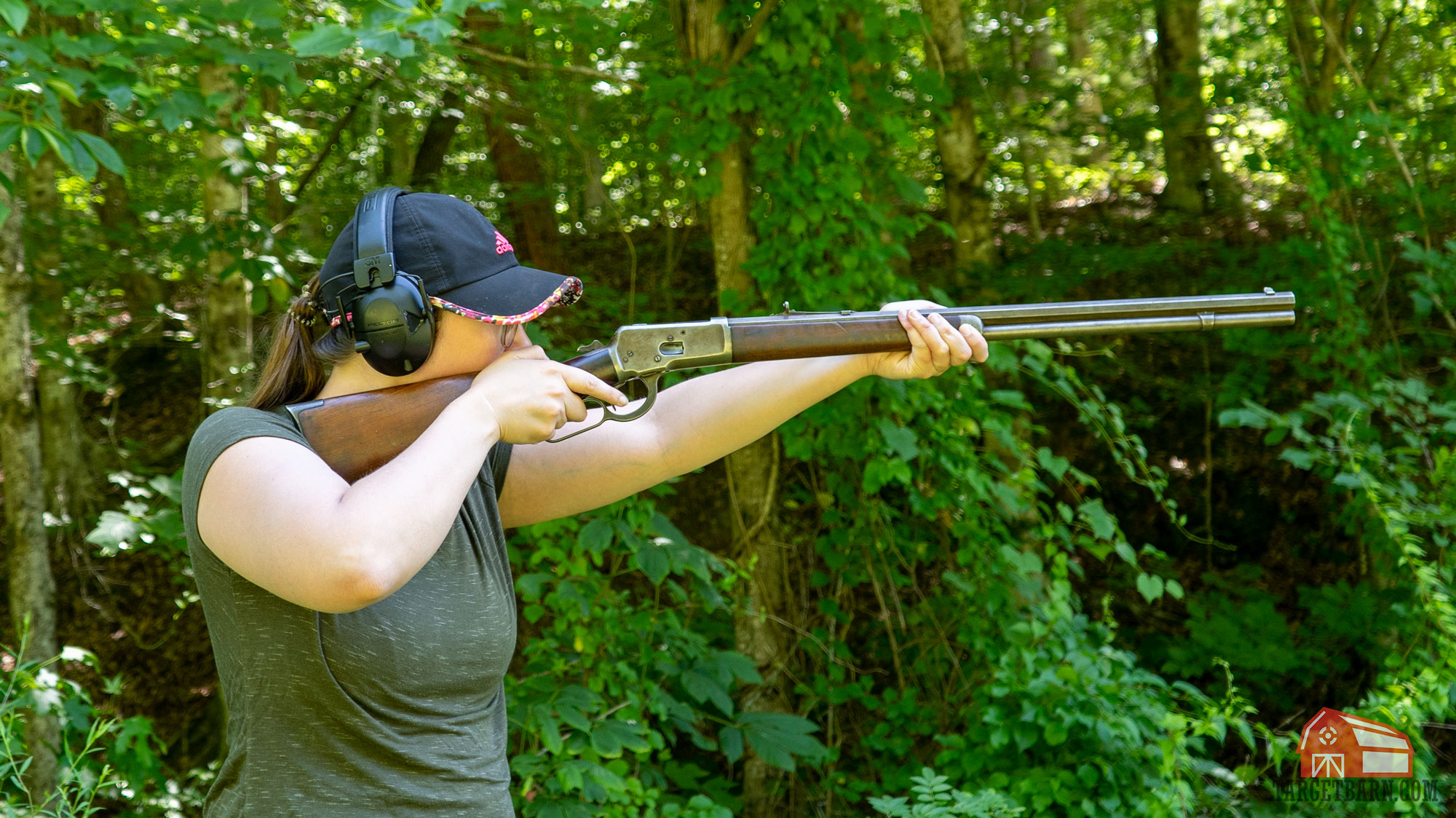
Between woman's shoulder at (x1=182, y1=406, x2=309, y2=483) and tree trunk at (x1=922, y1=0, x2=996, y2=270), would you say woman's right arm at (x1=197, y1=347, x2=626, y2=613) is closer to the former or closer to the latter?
woman's shoulder at (x1=182, y1=406, x2=309, y2=483)

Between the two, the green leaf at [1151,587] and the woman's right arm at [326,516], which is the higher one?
the woman's right arm at [326,516]

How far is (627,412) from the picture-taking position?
1975mm

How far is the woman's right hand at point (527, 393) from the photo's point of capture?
1.52m

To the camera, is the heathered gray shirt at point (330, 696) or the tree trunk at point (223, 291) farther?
the tree trunk at point (223, 291)

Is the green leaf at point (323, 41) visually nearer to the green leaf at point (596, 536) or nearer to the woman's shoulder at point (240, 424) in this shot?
the woman's shoulder at point (240, 424)

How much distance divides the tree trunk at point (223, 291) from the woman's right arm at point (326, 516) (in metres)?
2.67

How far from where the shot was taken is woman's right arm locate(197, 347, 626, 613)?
1.21 m

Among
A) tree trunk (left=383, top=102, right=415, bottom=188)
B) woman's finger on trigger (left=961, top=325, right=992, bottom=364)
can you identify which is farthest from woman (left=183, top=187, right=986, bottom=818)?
tree trunk (left=383, top=102, right=415, bottom=188)

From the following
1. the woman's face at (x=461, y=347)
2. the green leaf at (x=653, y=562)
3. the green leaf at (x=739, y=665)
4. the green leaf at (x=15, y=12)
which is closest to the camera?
the woman's face at (x=461, y=347)

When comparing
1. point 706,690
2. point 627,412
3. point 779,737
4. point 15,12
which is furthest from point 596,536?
point 15,12

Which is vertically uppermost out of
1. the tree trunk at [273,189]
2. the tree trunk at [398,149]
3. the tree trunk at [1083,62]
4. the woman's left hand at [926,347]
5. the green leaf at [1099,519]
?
the tree trunk at [1083,62]

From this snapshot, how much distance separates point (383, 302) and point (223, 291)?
10.3 ft

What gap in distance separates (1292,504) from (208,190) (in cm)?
671

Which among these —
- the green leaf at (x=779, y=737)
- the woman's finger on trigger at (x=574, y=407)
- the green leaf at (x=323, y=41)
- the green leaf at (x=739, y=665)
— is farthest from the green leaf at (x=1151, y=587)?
the green leaf at (x=323, y=41)
